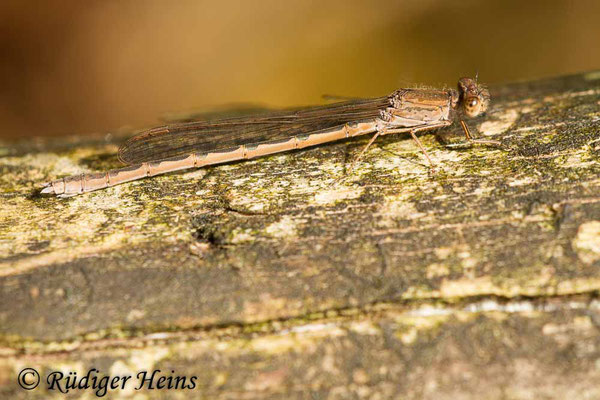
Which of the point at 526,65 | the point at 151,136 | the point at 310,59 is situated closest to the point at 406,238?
the point at 151,136

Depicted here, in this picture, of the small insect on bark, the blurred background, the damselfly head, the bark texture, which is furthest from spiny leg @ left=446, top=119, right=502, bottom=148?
the blurred background

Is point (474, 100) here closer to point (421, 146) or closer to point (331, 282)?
point (421, 146)

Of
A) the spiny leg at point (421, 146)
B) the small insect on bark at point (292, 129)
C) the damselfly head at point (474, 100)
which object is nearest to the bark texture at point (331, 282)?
the spiny leg at point (421, 146)

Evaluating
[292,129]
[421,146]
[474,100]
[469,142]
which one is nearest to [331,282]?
[421,146]

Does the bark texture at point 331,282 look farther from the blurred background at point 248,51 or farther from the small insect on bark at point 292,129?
the blurred background at point 248,51

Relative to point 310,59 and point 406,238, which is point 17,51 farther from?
point 406,238
